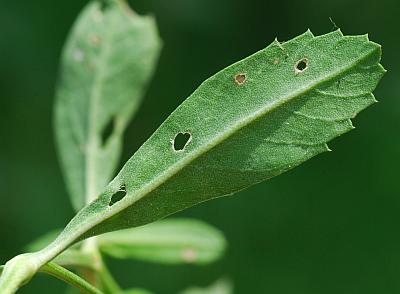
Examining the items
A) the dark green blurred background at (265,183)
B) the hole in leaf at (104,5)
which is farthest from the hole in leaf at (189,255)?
the dark green blurred background at (265,183)

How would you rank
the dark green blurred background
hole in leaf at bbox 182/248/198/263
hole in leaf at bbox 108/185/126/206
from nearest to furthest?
hole in leaf at bbox 108/185/126/206, hole in leaf at bbox 182/248/198/263, the dark green blurred background

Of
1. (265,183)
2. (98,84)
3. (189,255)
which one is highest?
(98,84)

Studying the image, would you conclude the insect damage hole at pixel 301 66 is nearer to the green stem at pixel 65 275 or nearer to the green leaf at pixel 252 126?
the green leaf at pixel 252 126

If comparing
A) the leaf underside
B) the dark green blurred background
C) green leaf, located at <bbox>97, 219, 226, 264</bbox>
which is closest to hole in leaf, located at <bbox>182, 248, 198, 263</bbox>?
green leaf, located at <bbox>97, 219, 226, 264</bbox>

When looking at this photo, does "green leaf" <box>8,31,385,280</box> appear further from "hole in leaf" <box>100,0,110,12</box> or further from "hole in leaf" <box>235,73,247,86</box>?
"hole in leaf" <box>100,0,110,12</box>

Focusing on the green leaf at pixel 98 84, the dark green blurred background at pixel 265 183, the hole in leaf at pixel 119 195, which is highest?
the hole in leaf at pixel 119 195

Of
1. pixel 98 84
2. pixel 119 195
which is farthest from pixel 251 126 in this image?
pixel 98 84

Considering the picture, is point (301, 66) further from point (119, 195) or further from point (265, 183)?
point (265, 183)
